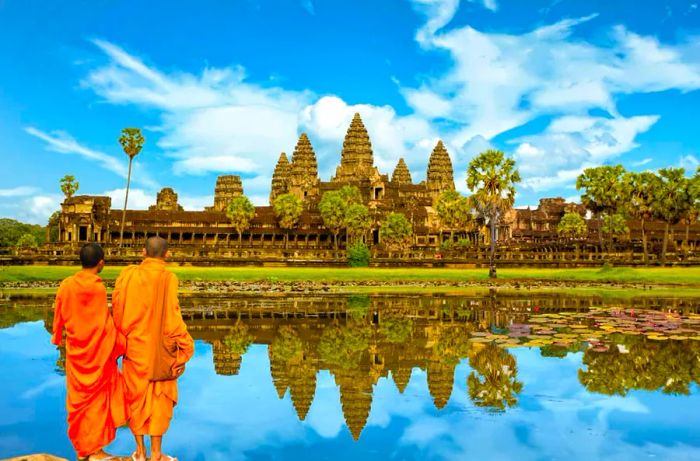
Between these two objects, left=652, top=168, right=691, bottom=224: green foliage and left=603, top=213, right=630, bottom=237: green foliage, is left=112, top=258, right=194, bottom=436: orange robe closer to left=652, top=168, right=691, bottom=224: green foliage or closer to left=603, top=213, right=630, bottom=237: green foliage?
left=652, top=168, right=691, bottom=224: green foliage

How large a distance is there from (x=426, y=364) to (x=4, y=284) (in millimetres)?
29025

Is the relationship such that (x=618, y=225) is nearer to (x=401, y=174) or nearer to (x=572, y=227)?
(x=572, y=227)

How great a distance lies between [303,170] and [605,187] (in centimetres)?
6918

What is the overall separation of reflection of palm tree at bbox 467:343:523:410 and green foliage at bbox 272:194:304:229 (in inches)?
2845

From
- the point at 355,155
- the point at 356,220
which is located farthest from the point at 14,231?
the point at 356,220

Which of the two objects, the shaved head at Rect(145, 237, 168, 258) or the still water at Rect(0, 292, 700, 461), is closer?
the shaved head at Rect(145, 237, 168, 258)

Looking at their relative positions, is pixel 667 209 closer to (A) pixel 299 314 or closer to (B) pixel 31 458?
(A) pixel 299 314

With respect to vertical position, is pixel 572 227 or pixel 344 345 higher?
pixel 572 227

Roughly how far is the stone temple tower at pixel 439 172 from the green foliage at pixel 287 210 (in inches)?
1939

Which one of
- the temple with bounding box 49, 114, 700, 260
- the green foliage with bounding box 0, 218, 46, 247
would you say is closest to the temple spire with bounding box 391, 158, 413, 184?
the temple with bounding box 49, 114, 700, 260

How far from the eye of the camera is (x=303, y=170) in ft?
396

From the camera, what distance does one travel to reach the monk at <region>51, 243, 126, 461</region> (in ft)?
22.1

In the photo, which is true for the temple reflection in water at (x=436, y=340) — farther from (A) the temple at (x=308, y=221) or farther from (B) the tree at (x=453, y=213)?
(B) the tree at (x=453, y=213)

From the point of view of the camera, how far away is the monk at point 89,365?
6723 mm
